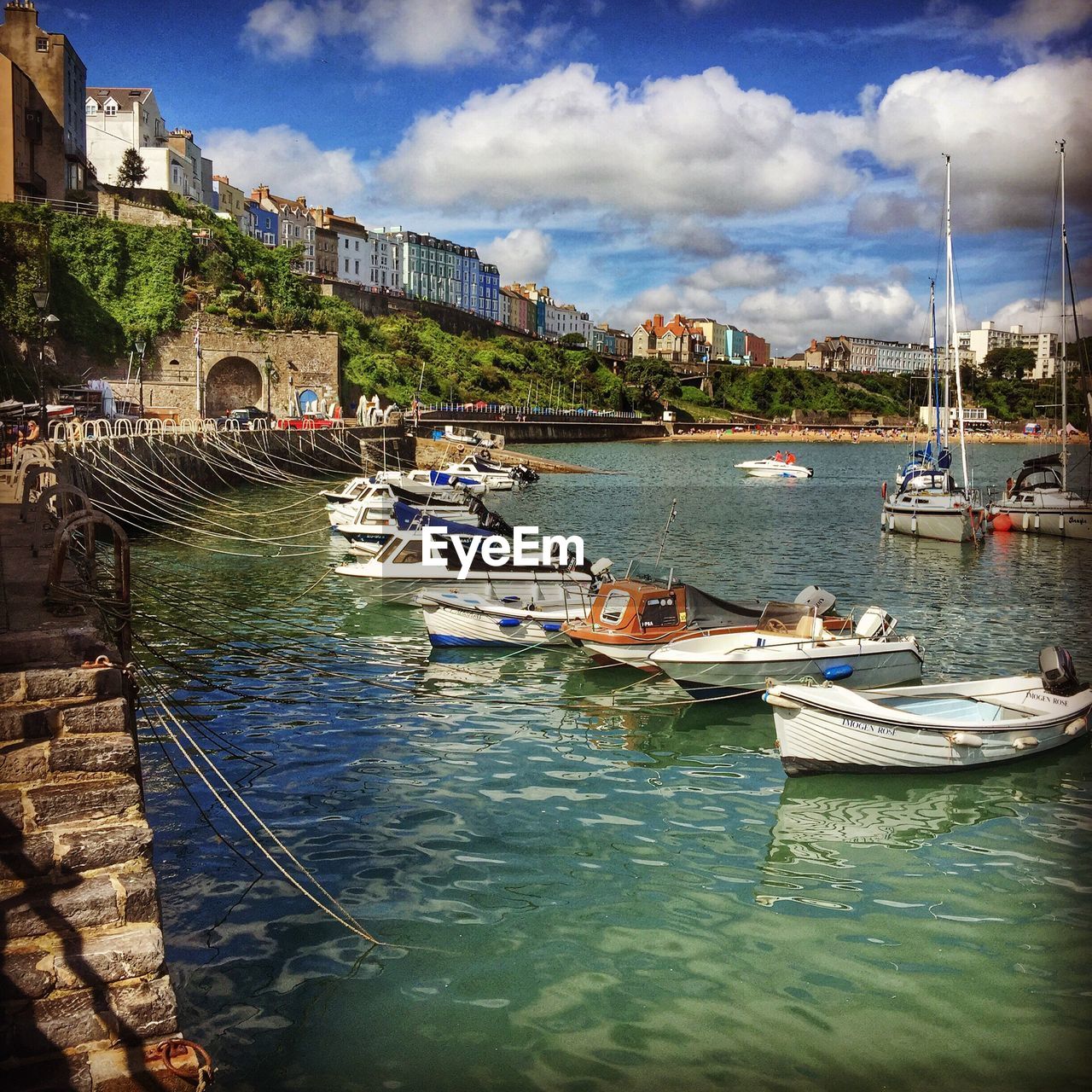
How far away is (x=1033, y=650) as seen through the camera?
1989 cm

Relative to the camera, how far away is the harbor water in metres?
7.12

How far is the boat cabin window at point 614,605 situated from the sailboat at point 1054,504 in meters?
25.1

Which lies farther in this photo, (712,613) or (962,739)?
(712,613)

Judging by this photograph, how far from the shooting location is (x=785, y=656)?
48.9ft

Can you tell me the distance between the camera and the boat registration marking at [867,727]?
12.0m

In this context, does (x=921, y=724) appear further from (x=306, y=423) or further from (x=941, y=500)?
(x=306, y=423)

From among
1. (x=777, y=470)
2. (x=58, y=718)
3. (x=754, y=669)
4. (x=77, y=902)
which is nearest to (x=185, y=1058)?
(x=77, y=902)

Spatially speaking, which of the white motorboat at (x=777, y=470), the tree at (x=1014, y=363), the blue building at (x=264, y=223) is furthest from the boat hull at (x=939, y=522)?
the tree at (x=1014, y=363)

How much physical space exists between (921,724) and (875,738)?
0.59 metres

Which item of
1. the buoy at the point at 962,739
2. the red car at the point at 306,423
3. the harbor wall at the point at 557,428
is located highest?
the harbor wall at the point at 557,428

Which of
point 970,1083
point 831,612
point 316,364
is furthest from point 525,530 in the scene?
point 316,364

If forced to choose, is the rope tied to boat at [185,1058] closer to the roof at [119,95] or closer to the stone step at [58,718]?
the stone step at [58,718]

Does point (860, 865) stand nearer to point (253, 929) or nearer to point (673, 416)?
point (253, 929)

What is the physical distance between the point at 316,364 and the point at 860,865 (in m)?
67.0
